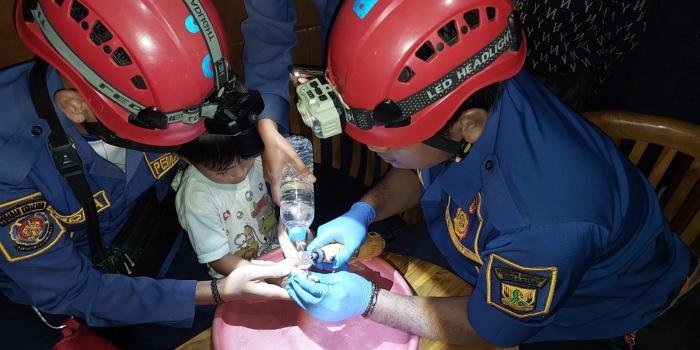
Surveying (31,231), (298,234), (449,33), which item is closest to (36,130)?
(31,231)

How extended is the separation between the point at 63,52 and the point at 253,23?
828 mm

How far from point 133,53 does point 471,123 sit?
2.99 feet

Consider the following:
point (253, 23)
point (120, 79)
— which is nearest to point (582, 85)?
point (253, 23)

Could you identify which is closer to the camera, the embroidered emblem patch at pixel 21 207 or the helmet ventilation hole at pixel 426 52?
the helmet ventilation hole at pixel 426 52

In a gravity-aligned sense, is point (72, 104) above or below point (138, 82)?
below

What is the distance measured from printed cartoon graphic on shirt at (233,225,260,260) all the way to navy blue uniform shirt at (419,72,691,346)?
0.79 m

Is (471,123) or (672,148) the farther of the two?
(672,148)

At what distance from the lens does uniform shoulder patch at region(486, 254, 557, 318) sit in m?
1.30

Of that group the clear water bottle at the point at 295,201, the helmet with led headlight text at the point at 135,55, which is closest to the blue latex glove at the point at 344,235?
the clear water bottle at the point at 295,201

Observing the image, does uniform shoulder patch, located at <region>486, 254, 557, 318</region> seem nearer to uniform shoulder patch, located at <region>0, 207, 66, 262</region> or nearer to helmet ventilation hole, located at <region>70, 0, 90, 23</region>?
helmet ventilation hole, located at <region>70, 0, 90, 23</region>

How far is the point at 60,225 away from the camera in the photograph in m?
1.59

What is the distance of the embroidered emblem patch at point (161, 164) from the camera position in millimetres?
1841

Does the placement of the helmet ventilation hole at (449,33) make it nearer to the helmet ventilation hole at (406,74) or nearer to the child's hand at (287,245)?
the helmet ventilation hole at (406,74)

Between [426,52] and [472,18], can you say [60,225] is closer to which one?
[426,52]
